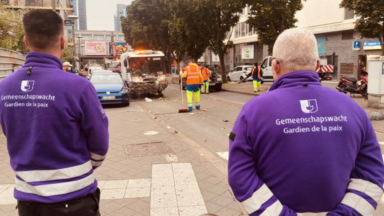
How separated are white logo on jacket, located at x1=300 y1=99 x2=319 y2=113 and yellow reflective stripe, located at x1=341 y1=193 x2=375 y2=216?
0.51m

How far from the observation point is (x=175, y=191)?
14.6 feet

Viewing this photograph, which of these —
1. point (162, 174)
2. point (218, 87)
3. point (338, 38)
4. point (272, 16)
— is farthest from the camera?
point (338, 38)

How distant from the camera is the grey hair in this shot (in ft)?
6.00

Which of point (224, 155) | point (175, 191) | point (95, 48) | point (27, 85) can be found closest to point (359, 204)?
point (27, 85)

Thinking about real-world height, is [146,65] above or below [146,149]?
above

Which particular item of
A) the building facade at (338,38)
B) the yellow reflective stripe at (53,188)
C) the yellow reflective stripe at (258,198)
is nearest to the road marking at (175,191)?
the yellow reflective stripe at (53,188)

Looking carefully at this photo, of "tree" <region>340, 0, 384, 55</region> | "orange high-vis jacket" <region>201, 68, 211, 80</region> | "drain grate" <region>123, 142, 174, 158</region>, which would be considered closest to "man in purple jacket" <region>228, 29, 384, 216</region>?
"drain grate" <region>123, 142, 174, 158</region>

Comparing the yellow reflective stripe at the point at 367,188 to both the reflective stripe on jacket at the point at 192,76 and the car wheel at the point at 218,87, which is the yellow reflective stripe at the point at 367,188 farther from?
the car wheel at the point at 218,87

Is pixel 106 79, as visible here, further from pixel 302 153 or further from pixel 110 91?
pixel 302 153

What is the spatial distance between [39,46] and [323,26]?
32.4 metres

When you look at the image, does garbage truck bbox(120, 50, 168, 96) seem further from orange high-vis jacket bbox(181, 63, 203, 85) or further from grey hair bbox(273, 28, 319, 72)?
grey hair bbox(273, 28, 319, 72)

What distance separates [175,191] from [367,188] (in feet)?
9.87

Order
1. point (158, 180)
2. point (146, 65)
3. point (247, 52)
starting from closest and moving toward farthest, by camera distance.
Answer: point (158, 180) → point (146, 65) → point (247, 52)

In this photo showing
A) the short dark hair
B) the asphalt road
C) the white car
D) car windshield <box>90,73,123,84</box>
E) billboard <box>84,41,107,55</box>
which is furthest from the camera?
billboard <box>84,41,107,55</box>
